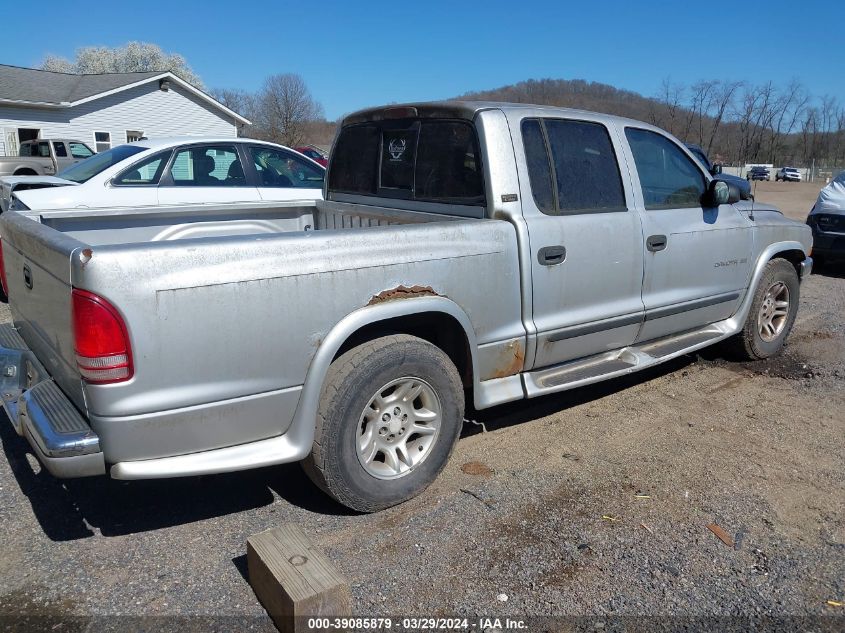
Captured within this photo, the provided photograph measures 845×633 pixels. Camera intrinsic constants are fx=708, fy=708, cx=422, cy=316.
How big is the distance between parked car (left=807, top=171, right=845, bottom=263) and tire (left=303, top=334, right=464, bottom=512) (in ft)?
28.9

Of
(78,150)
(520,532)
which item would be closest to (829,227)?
(520,532)

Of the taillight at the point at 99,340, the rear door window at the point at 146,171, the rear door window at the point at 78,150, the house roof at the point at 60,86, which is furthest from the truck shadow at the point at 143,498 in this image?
the house roof at the point at 60,86

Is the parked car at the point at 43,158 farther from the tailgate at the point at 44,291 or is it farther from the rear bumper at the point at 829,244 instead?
the rear bumper at the point at 829,244

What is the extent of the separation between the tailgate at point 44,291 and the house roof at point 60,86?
95.2 ft

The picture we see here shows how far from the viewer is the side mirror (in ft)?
16.0

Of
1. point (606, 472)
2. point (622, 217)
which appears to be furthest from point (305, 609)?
point (622, 217)

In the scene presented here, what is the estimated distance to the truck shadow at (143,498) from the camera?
11.3ft

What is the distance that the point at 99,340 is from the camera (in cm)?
267

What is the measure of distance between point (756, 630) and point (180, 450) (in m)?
2.35

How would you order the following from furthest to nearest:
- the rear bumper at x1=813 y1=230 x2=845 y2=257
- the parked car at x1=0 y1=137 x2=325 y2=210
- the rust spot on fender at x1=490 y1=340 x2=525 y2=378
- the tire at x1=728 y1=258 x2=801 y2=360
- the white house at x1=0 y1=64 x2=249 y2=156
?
the white house at x1=0 y1=64 x2=249 y2=156, the rear bumper at x1=813 y1=230 x2=845 y2=257, the parked car at x1=0 y1=137 x2=325 y2=210, the tire at x1=728 y1=258 x2=801 y2=360, the rust spot on fender at x1=490 y1=340 x2=525 y2=378

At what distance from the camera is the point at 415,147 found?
4.37 meters

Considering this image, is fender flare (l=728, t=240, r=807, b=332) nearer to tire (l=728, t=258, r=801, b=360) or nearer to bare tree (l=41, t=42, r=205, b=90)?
tire (l=728, t=258, r=801, b=360)

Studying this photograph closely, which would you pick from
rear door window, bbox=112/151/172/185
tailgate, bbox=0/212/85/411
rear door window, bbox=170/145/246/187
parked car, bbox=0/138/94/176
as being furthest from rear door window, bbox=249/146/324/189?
parked car, bbox=0/138/94/176

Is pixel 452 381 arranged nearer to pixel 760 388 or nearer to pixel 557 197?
pixel 557 197
